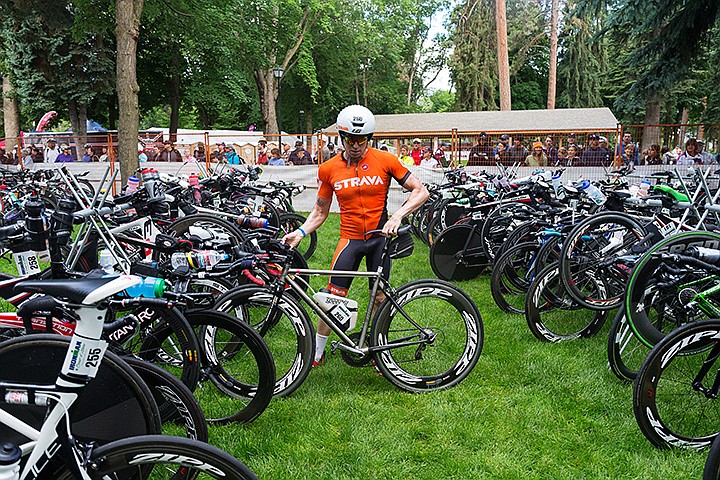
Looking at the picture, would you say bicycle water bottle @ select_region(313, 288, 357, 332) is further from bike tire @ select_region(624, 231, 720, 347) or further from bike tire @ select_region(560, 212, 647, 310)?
bike tire @ select_region(560, 212, 647, 310)

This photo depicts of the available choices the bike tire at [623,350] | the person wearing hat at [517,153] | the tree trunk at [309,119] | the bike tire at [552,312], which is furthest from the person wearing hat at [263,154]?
the tree trunk at [309,119]

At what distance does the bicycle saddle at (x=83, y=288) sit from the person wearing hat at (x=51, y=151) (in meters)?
16.0

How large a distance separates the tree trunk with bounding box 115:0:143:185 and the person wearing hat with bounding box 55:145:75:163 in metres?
5.33

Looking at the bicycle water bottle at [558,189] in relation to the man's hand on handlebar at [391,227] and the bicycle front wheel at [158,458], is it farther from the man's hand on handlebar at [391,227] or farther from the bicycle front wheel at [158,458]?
the bicycle front wheel at [158,458]

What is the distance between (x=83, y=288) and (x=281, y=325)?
7.25 feet

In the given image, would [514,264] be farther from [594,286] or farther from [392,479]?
[392,479]

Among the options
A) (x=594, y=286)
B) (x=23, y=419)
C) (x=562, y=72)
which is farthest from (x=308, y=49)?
(x=23, y=419)

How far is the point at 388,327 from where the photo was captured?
12.9ft

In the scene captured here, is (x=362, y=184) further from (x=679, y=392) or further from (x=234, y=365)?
(x=679, y=392)

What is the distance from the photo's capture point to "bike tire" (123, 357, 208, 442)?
2381 millimetres

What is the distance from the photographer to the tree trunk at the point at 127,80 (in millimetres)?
11047

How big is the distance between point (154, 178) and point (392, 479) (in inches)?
169

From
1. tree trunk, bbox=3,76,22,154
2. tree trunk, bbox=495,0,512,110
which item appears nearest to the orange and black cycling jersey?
tree trunk, bbox=495,0,512,110

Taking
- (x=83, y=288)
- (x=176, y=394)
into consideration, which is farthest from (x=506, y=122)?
(x=83, y=288)
